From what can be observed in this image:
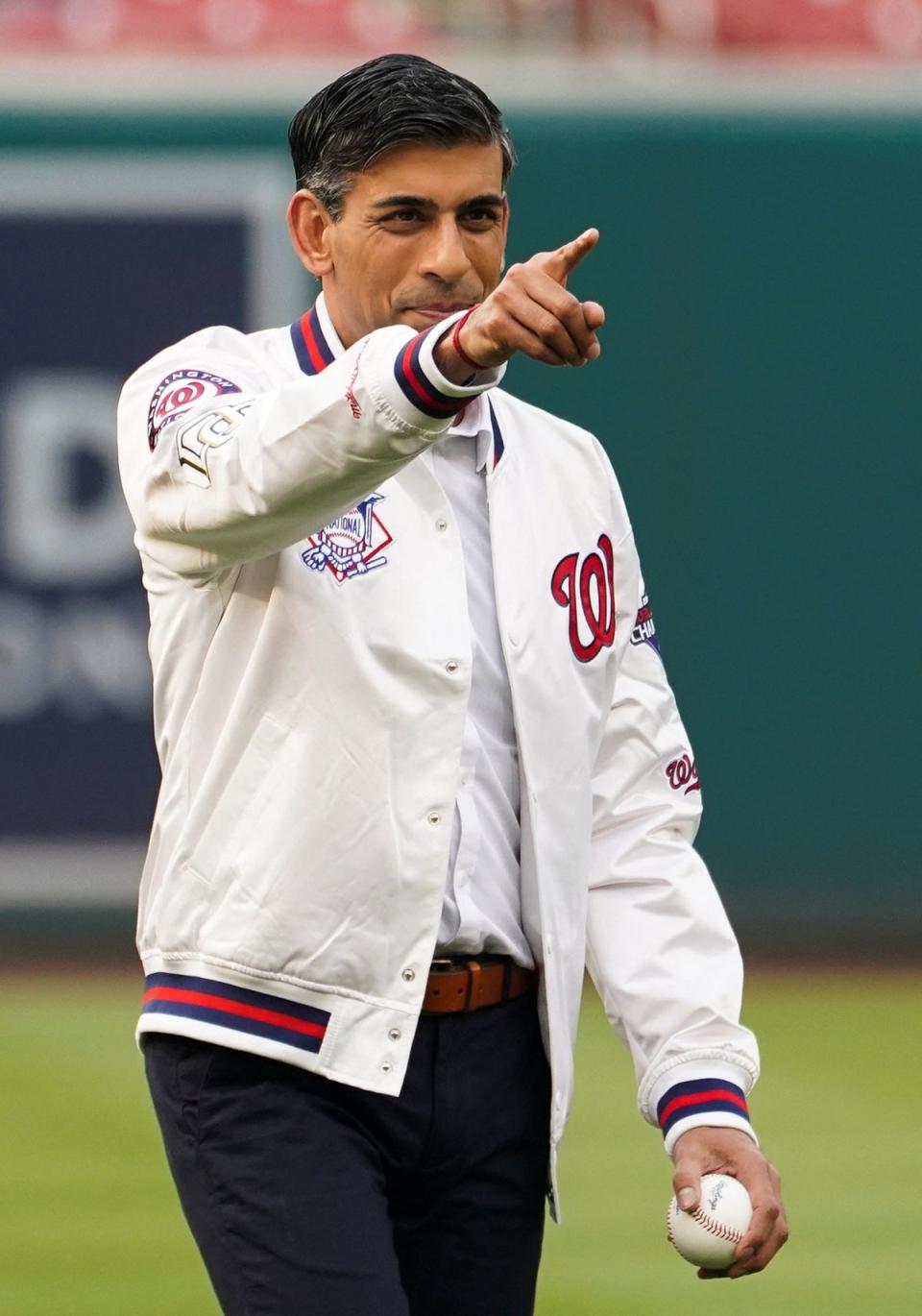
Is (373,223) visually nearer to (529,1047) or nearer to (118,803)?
(529,1047)

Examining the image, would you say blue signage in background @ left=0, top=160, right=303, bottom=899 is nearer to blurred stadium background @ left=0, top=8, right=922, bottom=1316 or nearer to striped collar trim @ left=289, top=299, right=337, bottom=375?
blurred stadium background @ left=0, top=8, right=922, bottom=1316

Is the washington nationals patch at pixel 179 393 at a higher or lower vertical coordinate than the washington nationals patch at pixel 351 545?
higher

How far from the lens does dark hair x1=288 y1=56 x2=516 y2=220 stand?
3.01m

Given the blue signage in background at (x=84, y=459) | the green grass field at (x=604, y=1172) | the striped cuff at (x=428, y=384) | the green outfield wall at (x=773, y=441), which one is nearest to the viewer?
the striped cuff at (x=428, y=384)

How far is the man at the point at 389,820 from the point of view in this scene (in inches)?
111

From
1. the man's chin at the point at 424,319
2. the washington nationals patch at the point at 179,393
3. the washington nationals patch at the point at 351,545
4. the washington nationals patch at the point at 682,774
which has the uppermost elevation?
the man's chin at the point at 424,319

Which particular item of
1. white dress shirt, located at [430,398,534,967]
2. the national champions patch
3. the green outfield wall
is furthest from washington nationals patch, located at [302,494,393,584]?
the green outfield wall

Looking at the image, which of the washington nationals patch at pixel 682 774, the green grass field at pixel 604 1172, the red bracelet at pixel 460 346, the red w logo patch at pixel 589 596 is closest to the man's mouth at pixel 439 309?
the red w logo patch at pixel 589 596

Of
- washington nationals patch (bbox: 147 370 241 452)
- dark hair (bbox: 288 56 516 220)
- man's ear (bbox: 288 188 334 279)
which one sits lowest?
washington nationals patch (bbox: 147 370 241 452)

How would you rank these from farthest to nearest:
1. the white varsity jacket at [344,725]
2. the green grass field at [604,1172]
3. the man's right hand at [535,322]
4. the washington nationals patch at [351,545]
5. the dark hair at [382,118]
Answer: the green grass field at [604,1172]
the dark hair at [382,118]
the washington nationals patch at [351,545]
the white varsity jacket at [344,725]
the man's right hand at [535,322]

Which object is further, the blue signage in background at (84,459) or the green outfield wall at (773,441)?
the green outfield wall at (773,441)

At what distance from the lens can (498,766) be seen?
3053mm

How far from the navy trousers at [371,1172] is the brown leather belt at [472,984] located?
0.02 metres

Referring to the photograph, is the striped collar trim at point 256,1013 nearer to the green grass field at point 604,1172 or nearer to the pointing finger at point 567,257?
the pointing finger at point 567,257
